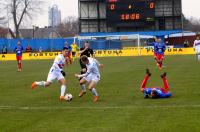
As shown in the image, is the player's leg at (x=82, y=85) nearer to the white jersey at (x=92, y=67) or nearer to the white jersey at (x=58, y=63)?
the white jersey at (x=92, y=67)

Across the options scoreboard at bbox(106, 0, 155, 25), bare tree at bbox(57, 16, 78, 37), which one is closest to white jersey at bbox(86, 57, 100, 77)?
scoreboard at bbox(106, 0, 155, 25)

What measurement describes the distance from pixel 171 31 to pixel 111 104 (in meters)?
66.3

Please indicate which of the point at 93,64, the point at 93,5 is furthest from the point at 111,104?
the point at 93,5

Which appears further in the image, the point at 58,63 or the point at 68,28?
the point at 68,28

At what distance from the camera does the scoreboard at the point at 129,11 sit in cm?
6506

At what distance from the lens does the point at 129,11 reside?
65312 millimetres

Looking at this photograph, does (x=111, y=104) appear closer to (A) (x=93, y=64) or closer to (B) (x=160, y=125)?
(A) (x=93, y=64)

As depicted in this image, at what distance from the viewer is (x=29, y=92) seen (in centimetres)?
1906

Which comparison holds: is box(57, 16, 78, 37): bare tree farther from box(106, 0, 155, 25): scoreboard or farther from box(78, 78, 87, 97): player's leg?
box(78, 78, 87, 97): player's leg

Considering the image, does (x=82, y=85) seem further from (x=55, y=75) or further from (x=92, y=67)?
(x=92, y=67)

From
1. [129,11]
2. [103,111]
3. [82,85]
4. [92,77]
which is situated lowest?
[103,111]

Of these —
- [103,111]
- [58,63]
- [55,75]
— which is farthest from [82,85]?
[103,111]

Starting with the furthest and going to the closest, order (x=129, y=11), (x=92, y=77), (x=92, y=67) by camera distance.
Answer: (x=129, y=11) < (x=92, y=77) < (x=92, y=67)

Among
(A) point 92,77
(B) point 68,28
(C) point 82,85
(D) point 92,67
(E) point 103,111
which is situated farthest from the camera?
(B) point 68,28
